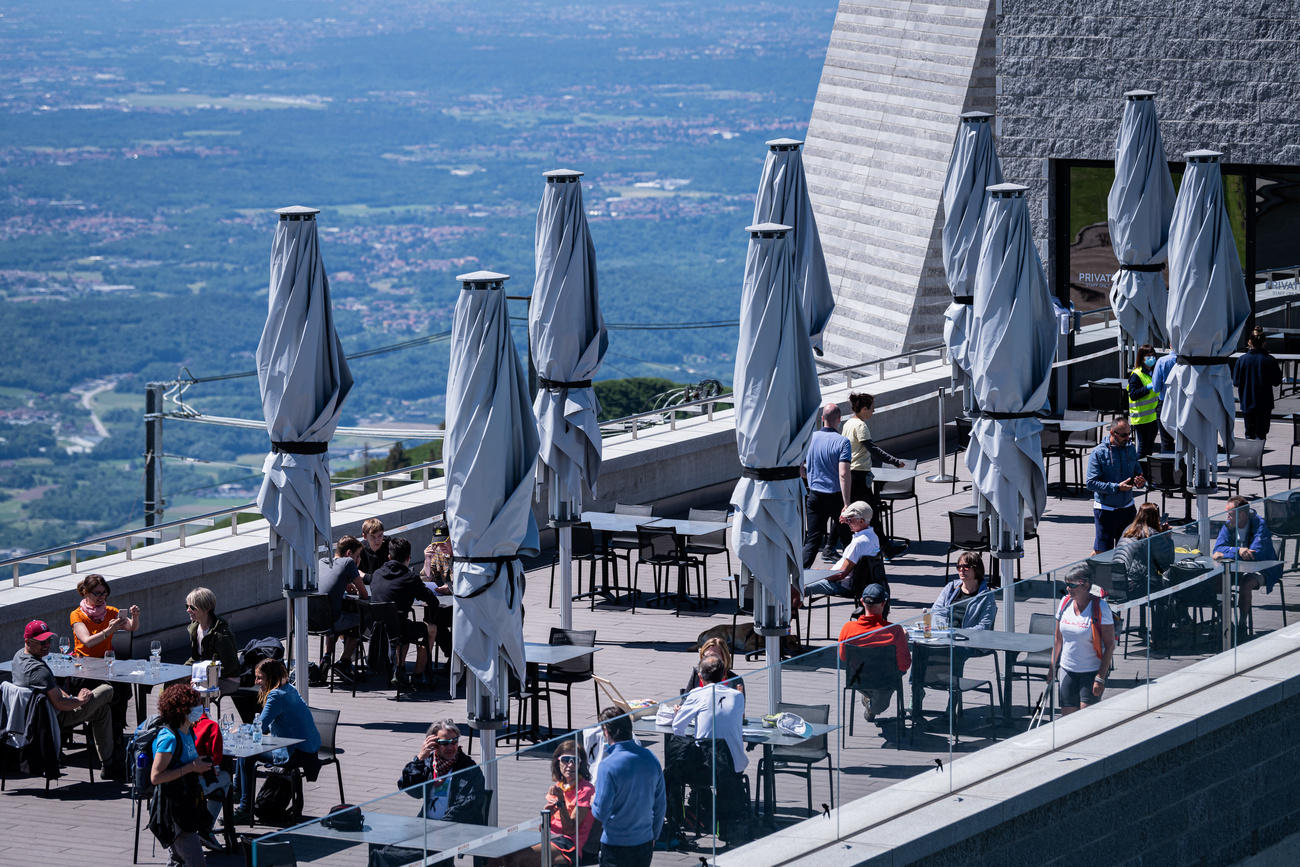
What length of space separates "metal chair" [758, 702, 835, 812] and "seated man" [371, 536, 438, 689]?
5169mm

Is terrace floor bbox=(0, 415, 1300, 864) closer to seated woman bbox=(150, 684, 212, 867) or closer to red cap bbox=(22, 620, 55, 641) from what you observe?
seated woman bbox=(150, 684, 212, 867)

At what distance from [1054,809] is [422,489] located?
9.24 meters

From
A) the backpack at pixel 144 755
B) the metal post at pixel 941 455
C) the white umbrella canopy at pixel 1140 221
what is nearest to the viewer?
the backpack at pixel 144 755

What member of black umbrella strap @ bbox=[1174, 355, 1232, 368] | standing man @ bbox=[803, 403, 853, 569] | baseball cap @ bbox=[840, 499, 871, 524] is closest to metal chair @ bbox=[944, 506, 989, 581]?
standing man @ bbox=[803, 403, 853, 569]

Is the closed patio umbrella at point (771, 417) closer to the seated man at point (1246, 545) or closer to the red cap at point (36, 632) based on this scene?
the seated man at point (1246, 545)

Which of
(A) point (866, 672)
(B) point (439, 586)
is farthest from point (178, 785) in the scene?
(B) point (439, 586)

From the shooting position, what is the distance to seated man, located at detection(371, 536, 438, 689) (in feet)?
53.6

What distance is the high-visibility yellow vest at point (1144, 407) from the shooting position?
22.4 metres

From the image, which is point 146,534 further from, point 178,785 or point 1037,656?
point 1037,656

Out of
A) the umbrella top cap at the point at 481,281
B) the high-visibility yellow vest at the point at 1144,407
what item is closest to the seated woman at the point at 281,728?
the umbrella top cap at the point at 481,281

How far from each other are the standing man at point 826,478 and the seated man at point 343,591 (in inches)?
173

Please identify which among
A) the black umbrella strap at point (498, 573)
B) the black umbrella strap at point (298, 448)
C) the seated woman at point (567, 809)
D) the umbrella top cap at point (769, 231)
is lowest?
A: the seated woman at point (567, 809)

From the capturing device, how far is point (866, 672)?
39.9ft

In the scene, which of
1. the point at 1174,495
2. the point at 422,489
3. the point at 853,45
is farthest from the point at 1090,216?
the point at 853,45
